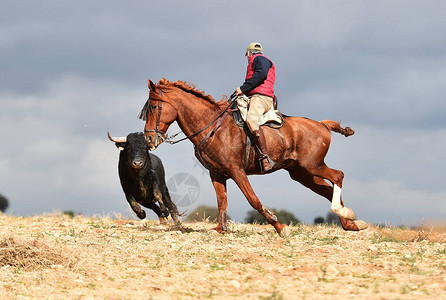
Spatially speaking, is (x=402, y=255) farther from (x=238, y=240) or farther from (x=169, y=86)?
(x=169, y=86)

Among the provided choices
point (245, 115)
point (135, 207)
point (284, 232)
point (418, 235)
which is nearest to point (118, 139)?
point (135, 207)

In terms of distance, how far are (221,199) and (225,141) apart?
1.23m

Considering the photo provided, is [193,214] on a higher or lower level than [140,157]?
lower

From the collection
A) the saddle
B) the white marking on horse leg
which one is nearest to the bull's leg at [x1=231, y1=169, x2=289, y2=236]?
the saddle

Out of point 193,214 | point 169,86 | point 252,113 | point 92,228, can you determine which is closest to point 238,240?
point 252,113

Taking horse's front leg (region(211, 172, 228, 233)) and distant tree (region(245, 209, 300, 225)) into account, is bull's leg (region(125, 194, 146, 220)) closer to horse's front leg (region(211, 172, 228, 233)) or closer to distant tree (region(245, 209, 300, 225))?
horse's front leg (region(211, 172, 228, 233))

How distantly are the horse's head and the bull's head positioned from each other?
1.92 m

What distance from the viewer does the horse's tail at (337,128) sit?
12.4 m

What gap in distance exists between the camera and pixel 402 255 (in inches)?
345

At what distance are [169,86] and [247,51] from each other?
71.7 inches

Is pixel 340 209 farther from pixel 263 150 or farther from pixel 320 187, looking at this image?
pixel 263 150

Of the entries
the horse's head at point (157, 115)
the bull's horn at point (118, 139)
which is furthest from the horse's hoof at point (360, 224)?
the bull's horn at point (118, 139)

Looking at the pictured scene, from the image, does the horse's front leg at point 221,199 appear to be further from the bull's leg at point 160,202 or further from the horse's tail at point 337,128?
the horse's tail at point 337,128

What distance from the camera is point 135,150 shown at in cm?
1241
